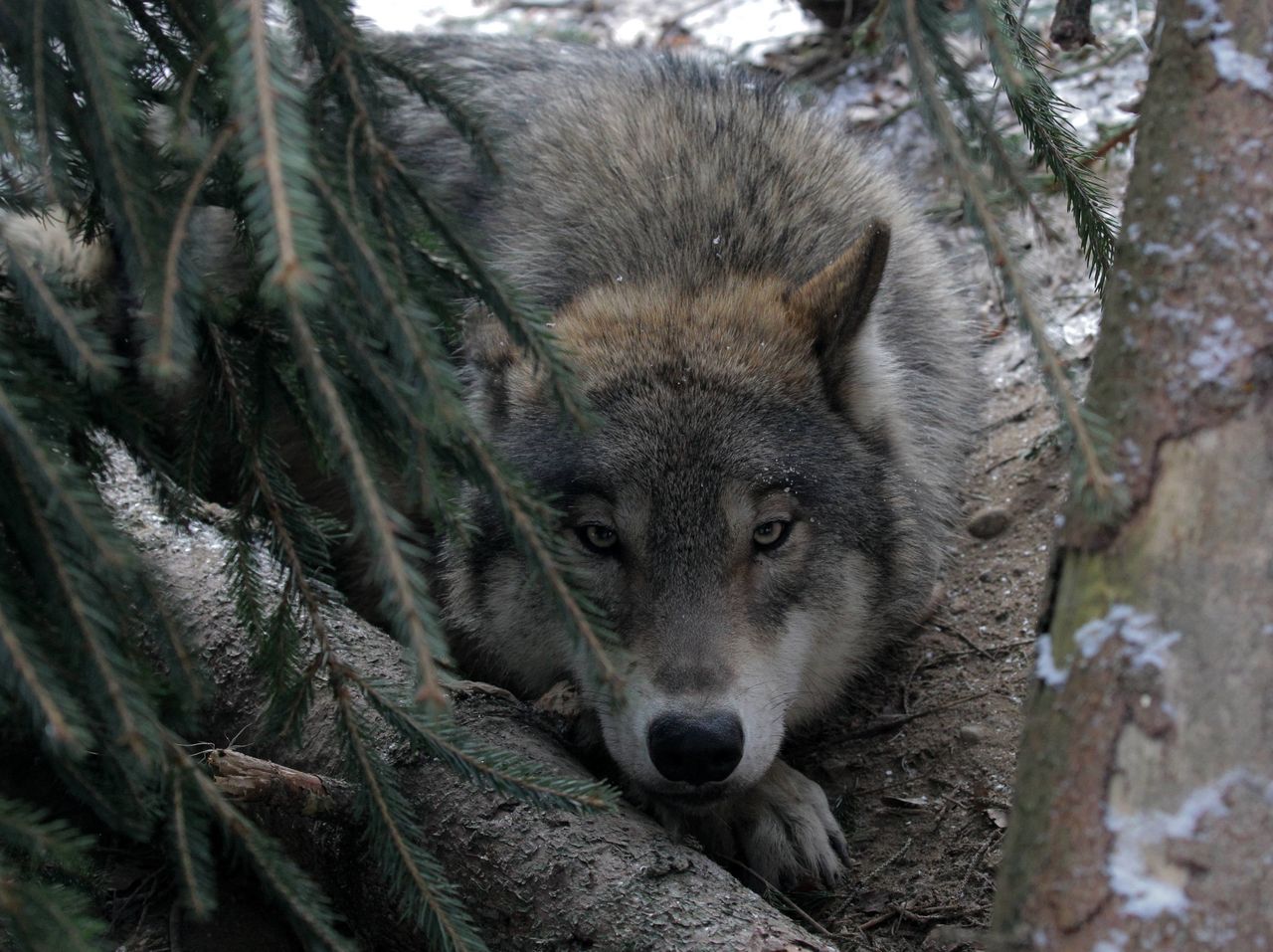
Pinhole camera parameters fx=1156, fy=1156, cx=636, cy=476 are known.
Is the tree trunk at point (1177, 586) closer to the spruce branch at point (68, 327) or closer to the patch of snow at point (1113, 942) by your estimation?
the patch of snow at point (1113, 942)

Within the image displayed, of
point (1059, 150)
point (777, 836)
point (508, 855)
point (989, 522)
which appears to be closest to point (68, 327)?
point (508, 855)

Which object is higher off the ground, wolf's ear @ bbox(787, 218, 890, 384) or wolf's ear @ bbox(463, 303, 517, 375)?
wolf's ear @ bbox(787, 218, 890, 384)

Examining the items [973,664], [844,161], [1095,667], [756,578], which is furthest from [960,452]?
[1095,667]

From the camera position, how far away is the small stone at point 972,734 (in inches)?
138

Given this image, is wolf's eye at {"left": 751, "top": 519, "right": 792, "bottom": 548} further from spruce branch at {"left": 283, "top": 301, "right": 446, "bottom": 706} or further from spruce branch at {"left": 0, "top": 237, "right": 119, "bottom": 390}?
spruce branch at {"left": 0, "top": 237, "right": 119, "bottom": 390}

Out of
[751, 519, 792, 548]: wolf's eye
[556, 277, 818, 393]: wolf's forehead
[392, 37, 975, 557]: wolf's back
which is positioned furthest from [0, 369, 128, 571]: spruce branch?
[392, 37, 975, 557]: wolf's back

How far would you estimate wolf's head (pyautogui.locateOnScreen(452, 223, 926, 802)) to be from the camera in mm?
2818

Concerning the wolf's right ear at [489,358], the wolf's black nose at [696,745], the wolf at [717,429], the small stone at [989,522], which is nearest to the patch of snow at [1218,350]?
the wolf at [717,429]

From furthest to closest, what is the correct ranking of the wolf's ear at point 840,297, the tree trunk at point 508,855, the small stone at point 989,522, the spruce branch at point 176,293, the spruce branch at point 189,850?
the small stone at point 989,522
the wolf's ear at point 840,297
the tree trunk at point 508,855
the spruce branch at point 189,850
the spruce branch at point 176,293

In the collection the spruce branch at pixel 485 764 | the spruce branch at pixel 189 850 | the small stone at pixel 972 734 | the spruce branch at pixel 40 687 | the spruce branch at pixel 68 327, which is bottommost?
the small stone at pixel 972 734

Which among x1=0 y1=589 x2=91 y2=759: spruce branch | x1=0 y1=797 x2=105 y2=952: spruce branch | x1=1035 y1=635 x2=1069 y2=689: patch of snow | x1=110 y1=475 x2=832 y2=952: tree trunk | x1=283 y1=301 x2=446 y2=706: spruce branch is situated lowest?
x1=110 y1=475 x2=832 y2=952: tree trunk

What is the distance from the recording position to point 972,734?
3.54 metres

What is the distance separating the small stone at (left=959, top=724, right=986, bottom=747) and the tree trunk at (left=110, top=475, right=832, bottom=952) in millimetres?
1283

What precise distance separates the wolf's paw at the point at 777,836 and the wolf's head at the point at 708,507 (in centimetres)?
25
